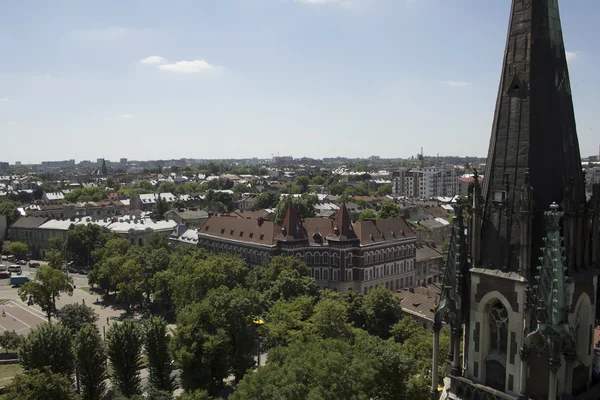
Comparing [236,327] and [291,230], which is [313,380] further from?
[291,230]

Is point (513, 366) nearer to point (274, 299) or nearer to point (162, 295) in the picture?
point (274, 299)

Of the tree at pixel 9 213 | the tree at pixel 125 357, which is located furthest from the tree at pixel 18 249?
the tree at pixel 125 357

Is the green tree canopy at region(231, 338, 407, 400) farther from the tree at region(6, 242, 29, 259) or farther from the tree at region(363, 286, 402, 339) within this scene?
the tree at region(6, 242, 29, 259)

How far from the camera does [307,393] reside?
2761 centimetres

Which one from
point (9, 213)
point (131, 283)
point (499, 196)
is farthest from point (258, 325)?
point (9, 213)

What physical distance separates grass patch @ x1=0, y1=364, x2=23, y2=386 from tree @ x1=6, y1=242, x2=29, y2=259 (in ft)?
241

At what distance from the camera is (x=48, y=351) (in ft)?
141

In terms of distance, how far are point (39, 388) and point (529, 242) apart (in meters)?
36.0

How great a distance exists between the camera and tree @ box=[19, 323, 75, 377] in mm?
42625

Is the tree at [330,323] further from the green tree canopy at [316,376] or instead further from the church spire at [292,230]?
the church spire at [292,230]

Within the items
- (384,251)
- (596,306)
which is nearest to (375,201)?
(384,251)

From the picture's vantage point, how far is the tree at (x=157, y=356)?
45.5 meters

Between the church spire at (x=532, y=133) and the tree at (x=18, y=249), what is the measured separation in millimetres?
130836

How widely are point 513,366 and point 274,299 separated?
171ft
